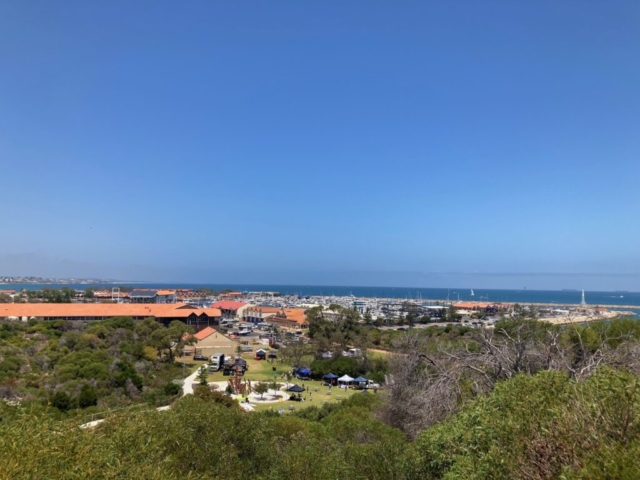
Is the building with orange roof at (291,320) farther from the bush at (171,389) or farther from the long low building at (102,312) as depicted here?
the bush at (171,389)

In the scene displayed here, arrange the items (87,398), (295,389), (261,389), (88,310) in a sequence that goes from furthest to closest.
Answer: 1. (88,310)
2. (295,389)
3. (261,389)
4. (87,398)

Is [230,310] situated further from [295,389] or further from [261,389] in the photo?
[261,389]

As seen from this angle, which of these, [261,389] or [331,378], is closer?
[261,389]

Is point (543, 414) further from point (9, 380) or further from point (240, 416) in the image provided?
point (9, 380)

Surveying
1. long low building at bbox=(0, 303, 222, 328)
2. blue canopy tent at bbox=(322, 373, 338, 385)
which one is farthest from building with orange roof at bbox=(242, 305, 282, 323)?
blue canopy tent at bbox=(322, 373, 338, 385)

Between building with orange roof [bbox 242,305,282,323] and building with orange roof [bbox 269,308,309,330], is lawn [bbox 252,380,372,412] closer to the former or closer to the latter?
building with orange roof [bbox 269,308,309,330]

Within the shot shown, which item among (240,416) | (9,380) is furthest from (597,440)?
(9,380)

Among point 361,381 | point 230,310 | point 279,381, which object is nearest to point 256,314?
point 230,310
